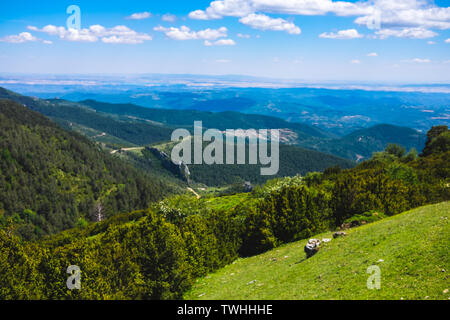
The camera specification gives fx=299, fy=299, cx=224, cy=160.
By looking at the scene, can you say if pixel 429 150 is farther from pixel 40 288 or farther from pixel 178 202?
pixel 40 288

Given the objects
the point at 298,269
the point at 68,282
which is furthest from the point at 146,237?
the point at 298,269

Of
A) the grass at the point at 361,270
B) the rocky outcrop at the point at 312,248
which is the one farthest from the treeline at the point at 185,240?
the rocky outcrop at the point at 312,248

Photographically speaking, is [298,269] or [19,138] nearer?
[298,269]

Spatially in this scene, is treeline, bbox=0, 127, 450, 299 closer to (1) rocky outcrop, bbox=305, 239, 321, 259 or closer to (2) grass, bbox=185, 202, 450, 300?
(2) grass, bbox=185, 202, 450, 300

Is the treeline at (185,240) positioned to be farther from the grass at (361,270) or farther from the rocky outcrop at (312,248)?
the rocky outcrop at (312,248)

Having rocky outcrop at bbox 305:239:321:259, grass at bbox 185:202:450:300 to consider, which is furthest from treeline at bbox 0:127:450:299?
rocky outcrop at bbox 305:239:321:259
